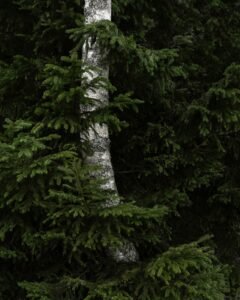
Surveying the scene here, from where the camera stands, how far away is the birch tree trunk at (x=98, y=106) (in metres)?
3.84

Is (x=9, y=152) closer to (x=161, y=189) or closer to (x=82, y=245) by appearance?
(x=82, y=245)

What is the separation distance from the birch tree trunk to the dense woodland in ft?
0.33

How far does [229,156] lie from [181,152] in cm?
76

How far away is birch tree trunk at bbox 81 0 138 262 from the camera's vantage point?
384cm

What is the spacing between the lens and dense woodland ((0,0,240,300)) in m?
3.39

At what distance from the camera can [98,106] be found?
151 inches

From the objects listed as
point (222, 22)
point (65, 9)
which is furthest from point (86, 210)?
point (222, 22)

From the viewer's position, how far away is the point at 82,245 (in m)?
3.72

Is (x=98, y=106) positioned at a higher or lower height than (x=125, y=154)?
higher

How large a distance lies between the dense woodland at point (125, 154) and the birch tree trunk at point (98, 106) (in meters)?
0.10

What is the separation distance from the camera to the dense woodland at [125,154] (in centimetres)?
339

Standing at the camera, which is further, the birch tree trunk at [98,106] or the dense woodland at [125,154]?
the birch tree trunk at [98,106]

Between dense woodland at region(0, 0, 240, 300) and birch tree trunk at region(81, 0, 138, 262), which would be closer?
dense woodland at region(0, 0, 240, 300)

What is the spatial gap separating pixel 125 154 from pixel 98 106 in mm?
982
